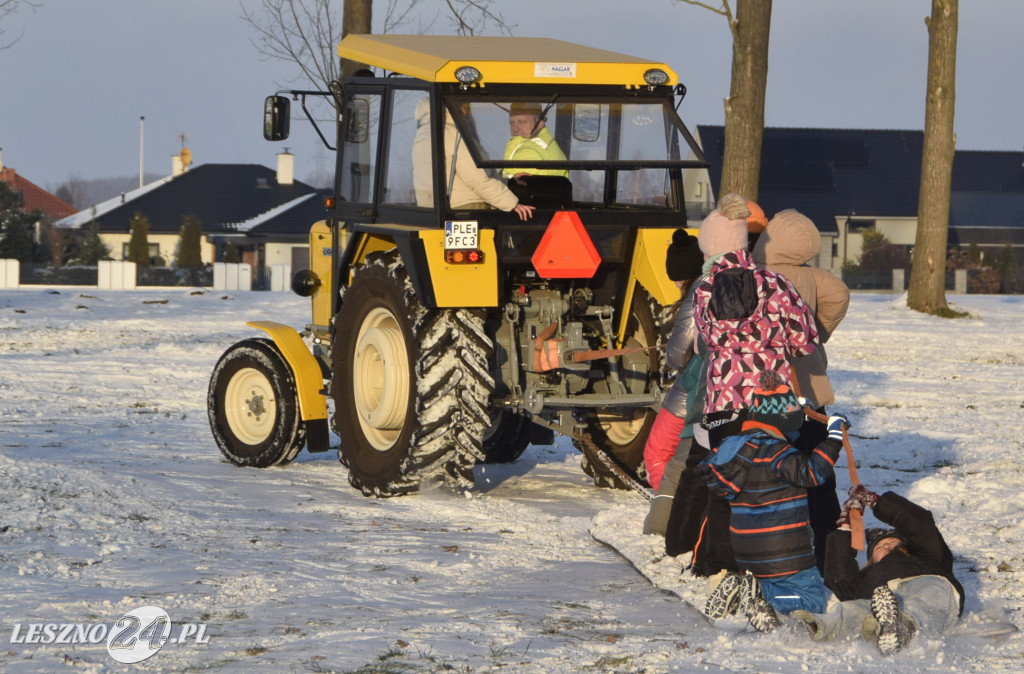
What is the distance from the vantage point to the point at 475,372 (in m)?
7.77

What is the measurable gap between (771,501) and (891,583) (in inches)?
21.9

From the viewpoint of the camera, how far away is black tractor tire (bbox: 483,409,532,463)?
395 inches

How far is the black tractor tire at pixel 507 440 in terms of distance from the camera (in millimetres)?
10039

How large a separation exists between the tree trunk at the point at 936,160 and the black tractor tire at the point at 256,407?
1741cm

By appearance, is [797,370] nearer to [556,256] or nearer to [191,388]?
[556,256]

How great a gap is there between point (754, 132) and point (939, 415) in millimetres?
7079

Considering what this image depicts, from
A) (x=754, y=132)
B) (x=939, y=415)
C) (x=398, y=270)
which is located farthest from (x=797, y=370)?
(x=754, y=132)

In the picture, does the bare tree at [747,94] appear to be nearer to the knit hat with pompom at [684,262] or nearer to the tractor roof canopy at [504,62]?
the tractor roof canopy at [504,62]

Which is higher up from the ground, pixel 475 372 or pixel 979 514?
pixel 475 372

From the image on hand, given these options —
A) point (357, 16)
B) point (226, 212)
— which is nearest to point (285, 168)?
point (226, 212)

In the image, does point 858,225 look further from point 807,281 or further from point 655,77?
point 807,281

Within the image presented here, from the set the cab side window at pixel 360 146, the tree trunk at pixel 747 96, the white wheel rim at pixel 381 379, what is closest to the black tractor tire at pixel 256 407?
the white wheel rim at pixel 381 379

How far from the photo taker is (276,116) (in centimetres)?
930

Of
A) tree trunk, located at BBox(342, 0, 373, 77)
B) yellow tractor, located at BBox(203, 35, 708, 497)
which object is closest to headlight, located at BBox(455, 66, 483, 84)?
yellow tractor, located at BBox(203, 35, 708, 497)
